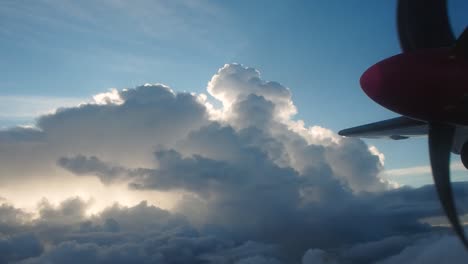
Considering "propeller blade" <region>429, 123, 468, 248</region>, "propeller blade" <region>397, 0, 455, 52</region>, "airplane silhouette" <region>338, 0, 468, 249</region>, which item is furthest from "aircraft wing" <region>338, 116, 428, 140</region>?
"propeller blade" <region>397, 0, 455, 52</region>

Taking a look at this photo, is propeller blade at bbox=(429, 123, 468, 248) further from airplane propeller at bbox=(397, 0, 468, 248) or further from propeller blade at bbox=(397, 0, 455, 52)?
propeller blade at bbox=(397, 0, 455, 52)

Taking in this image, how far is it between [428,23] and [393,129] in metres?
5.35

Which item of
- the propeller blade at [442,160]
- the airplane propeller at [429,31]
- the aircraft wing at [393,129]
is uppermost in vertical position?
the airplane propeller at [429,31]

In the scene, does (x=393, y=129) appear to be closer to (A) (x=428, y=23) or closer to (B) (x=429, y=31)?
(B) (x=429, y=31)

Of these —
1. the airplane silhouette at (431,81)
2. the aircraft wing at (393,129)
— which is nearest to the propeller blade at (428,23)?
the airplane silhouette at (431,81)

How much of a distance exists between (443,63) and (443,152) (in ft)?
14.2

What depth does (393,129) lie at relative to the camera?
15047 mm

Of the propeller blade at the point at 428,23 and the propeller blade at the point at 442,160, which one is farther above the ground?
the propeller blade at the point at 428,23

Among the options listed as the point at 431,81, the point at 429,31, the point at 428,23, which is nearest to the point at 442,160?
the point at 431,81

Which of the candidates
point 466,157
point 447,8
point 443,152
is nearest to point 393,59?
point 447,8

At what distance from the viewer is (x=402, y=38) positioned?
11.7 meters

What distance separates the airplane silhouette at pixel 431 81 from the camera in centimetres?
938

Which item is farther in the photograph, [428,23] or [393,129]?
[393,129]

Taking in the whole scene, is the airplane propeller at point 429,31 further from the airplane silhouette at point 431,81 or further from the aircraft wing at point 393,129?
the aircraft wing at point 393,129
